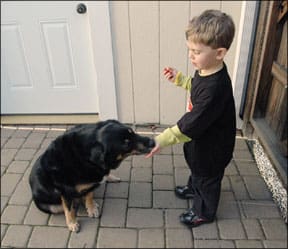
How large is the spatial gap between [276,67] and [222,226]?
1530mm

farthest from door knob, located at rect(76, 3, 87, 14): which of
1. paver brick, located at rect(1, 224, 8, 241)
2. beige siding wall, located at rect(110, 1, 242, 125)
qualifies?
paver brick, located at rect(1, 224, 8, 241)

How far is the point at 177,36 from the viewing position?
329 centimetres

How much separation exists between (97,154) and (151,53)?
1.76 m

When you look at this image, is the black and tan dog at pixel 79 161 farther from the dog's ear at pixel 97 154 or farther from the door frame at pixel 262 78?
the door frame at pixel 262 78

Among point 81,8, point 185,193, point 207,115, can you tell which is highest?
point 81,8

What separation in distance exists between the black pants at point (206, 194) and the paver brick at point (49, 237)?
3.52 feet

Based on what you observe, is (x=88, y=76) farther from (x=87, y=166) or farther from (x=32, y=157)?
(x=87, y=166)

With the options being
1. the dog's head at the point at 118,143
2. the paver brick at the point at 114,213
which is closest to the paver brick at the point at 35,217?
the paver brick at the point at 114,213

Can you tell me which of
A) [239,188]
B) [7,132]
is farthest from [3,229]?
[239,188]

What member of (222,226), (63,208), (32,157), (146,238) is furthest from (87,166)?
(32,157)

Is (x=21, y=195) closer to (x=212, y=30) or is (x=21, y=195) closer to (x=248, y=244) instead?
(x=248, y=244)

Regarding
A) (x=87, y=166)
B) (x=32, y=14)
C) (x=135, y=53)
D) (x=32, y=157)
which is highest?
(x=32, y=14)

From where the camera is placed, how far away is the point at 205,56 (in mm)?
1822

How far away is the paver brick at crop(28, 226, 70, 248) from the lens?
237cm
